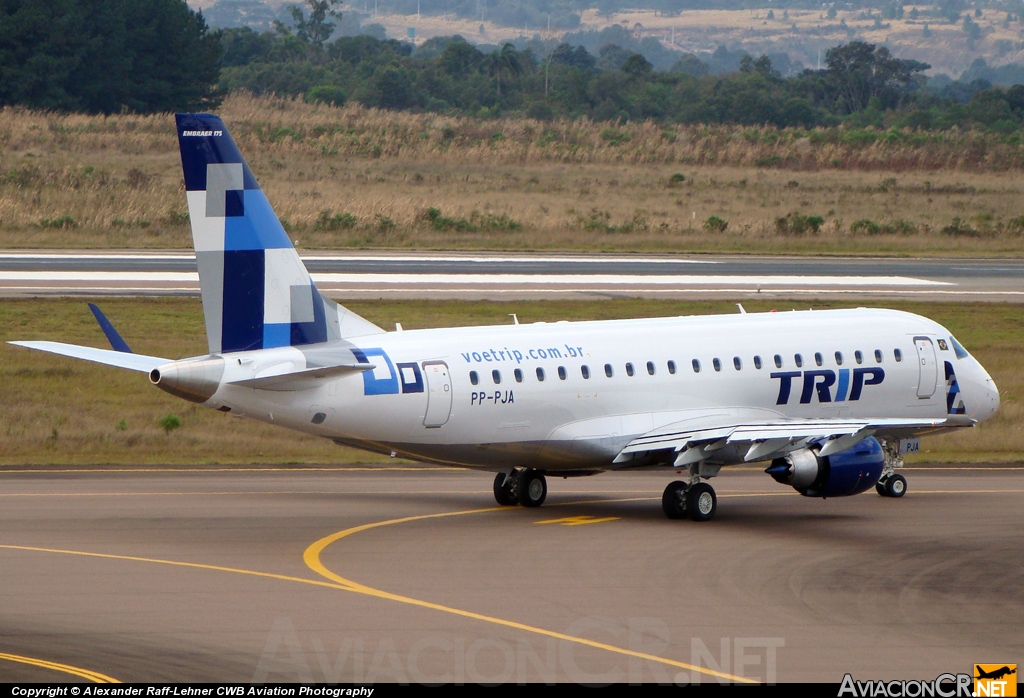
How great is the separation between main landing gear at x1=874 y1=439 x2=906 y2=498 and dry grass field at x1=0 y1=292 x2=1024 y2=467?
691 cm

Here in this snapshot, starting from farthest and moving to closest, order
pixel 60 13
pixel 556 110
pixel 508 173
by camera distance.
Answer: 1. pixel 556 110
2. pixel 60 13
3. pixel 508 173

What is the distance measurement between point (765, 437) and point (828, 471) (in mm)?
1372

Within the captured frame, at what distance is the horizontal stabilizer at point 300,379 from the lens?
26.3 metres

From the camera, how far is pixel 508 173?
4540 inches

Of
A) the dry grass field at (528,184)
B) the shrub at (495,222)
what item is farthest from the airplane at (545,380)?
the shrub at (495,222)

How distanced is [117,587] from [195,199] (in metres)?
7.41

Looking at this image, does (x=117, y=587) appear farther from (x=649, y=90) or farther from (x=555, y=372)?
(x=649, y=90)

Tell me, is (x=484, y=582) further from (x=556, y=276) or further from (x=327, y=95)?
(x=327, y=95)

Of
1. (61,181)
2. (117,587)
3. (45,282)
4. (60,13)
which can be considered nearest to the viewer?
(117,587)

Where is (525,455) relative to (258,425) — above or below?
above

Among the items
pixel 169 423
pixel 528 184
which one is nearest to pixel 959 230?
pixel 528 184

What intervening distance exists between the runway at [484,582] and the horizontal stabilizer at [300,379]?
112 inches

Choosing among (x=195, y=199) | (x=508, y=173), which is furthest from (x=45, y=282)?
(x=508, y=173)

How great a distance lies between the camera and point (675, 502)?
2966 cm
